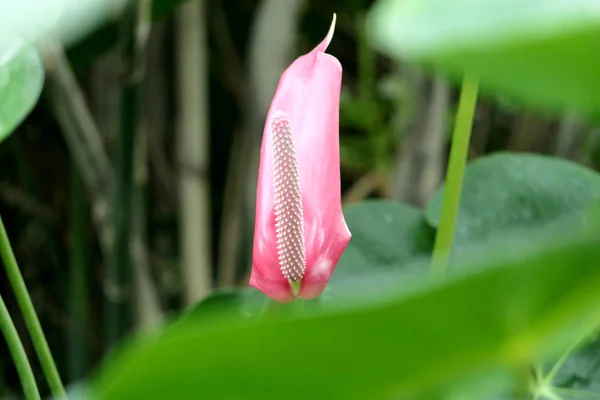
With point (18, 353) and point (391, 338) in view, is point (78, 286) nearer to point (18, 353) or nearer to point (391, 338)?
point (18, 353)

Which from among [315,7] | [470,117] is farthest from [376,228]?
[315,7]

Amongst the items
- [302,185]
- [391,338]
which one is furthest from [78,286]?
[391,338]

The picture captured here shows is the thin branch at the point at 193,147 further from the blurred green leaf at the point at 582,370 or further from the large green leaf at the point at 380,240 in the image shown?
the blurred green leaf at the point at 582,370

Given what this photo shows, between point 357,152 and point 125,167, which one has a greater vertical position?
point 125,167


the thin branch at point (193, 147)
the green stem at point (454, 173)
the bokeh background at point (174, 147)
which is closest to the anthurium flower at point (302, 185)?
the green stem at point (454, 173)

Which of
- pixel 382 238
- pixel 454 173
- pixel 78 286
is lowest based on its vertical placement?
pixel 78 286

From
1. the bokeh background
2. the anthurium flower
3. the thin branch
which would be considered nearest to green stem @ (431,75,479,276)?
the anthurium flower

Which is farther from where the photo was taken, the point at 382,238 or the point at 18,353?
the point at 382,238
